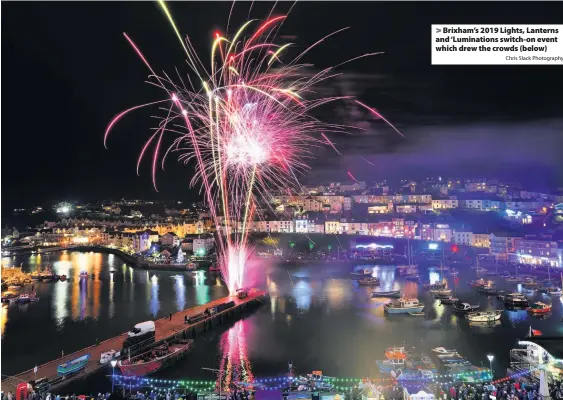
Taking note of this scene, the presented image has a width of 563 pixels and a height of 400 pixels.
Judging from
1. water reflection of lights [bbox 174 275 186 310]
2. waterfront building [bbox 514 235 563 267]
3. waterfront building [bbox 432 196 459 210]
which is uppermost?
waterfront building [bbox 432 196 459 210]

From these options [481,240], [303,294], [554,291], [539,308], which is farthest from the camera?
[481,240]

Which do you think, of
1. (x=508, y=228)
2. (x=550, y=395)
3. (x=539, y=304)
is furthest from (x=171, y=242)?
(x=550, y=395)

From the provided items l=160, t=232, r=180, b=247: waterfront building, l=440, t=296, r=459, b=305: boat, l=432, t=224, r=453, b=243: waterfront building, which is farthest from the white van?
l=432, t=224, r=453, b=243: waterfront building

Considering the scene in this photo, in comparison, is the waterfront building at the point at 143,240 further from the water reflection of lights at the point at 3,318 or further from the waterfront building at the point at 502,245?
the waterfront building at the point at 502,245

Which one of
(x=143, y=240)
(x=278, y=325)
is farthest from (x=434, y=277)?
(x=143, y=240)

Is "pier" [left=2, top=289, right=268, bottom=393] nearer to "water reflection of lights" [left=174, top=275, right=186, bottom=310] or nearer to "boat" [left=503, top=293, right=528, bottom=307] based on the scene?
"water reflection of lights" [left=174, top=275, right=186, bottom=310]

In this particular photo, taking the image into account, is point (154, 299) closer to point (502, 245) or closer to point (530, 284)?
point (530, 284)

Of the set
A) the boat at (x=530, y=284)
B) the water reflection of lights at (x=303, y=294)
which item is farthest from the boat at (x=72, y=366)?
the boat at (x=530, y=284)
